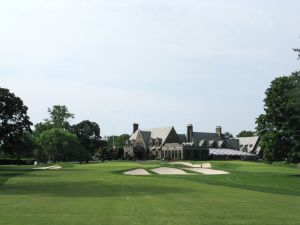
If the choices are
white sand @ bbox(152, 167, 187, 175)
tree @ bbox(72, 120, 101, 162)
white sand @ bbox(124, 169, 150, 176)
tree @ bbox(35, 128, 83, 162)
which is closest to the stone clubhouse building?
tree @ bbox(72, 120, 101, 162)

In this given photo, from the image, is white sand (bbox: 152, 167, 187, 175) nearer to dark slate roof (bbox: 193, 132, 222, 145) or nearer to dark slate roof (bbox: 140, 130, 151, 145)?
dark slate roof (bbox: 140, 130, 151, 145)

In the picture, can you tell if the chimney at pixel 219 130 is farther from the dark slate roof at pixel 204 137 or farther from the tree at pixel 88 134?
the tree at pixel 88 134

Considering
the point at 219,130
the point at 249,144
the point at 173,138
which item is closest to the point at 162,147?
the point at 173,138

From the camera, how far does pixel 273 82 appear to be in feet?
191

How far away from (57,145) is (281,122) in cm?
7772

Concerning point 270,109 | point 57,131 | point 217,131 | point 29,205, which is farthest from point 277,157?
point 217,131

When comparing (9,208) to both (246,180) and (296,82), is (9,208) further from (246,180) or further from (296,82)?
(296,82)

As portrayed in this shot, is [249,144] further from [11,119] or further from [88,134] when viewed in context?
[11,119]

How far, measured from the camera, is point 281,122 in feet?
183

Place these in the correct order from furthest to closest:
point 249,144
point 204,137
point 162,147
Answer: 1. point 249,144
2. point 204,137
3. point 162,147

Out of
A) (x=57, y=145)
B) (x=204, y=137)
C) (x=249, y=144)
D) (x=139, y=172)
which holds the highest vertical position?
(x=204, y=137)

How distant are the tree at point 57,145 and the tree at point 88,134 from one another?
4884 cm

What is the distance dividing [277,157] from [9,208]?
43.0 meters

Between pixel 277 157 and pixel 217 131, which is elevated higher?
pixel 217 131
